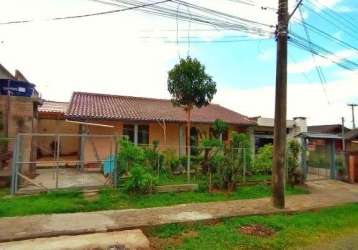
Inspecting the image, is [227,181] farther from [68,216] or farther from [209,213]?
[68,216]

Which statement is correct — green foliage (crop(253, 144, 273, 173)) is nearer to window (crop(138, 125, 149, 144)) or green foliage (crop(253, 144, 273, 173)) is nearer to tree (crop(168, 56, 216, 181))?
tree (crop(168, 56, 216, 181))

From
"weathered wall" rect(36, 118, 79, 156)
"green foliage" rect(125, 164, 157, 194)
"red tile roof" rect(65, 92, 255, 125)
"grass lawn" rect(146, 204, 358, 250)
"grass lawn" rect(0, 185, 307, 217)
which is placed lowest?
"grass lawn" rect(146, 204, 358, 250)

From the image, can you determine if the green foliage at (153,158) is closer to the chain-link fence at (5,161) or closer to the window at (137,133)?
the chain-link fence at (5,161)

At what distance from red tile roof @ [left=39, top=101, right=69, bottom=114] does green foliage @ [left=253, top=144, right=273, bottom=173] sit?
415 inches

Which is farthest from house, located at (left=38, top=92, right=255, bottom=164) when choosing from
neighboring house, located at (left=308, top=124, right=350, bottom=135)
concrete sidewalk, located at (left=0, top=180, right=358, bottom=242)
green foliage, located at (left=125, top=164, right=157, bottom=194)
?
neighboring house, located at (left=308, top=124, right=350, bottom=135)

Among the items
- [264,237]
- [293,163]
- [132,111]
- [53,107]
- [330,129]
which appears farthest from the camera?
[330,129]

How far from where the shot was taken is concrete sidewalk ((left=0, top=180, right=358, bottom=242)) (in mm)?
6918

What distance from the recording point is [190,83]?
14.2 metres

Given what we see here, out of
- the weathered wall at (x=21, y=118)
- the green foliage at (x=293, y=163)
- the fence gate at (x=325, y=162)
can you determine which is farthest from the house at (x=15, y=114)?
the fence gate at (x=325, y=162)

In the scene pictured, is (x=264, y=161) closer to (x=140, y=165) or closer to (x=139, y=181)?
(x=140, y=165)

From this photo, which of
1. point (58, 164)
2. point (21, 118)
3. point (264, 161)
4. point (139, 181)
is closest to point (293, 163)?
point (264, 161)

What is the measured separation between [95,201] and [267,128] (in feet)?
49.0

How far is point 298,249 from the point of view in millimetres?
6570

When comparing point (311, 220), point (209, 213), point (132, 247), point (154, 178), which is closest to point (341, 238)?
point (311, 220)
